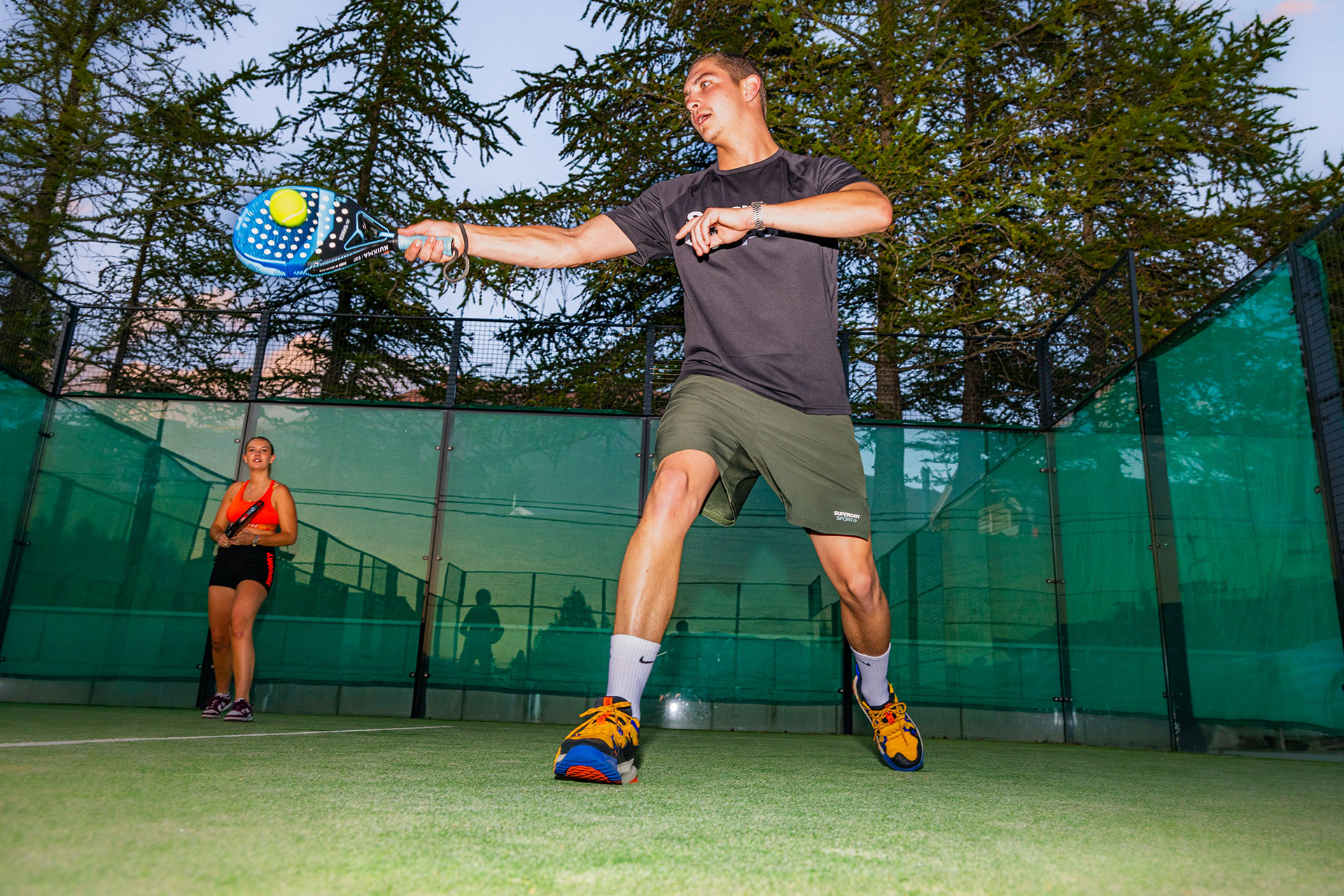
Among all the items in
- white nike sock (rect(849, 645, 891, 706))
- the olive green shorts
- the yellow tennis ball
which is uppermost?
the yellow tennis ball

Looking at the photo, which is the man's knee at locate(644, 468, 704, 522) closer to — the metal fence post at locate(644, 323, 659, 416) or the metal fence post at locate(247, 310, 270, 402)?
the metal fence post at locate(644, 323, 659, 416)

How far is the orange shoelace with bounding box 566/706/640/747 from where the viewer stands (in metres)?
1.80

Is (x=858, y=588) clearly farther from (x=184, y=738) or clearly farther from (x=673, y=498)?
(x=184, y=738)

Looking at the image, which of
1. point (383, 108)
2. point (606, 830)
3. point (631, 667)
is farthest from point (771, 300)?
point (383, 108)

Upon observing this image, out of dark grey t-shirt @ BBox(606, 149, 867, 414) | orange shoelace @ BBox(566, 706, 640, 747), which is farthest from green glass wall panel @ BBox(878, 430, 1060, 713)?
orange shoelace @ BBox(566, 706, 640, 747)

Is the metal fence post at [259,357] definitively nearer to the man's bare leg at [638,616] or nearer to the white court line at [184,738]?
the white court line at [184,738]

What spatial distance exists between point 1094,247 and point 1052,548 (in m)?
2.99

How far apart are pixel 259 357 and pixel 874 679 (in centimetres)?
665

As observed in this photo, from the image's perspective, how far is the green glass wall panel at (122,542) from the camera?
6.84 m

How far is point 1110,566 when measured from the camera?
19.9 feet

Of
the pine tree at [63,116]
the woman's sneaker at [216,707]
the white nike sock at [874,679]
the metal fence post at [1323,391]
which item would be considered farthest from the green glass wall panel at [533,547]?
the pine tree at [63,116]

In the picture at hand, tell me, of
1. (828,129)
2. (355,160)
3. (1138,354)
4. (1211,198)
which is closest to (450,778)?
(1138,354)

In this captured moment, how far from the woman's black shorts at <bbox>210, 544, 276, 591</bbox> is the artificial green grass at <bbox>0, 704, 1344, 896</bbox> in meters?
2.46

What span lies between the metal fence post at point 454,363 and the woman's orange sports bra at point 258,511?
233cm
